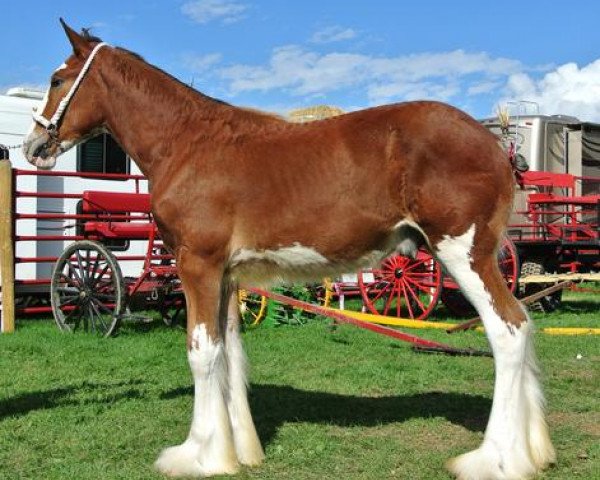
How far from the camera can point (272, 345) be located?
828 cm

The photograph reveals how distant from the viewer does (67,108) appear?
4.63 meters

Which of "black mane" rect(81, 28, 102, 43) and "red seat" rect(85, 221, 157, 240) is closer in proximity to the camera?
"black mane" rect(81, 28, 102, 43)

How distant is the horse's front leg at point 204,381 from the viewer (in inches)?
164

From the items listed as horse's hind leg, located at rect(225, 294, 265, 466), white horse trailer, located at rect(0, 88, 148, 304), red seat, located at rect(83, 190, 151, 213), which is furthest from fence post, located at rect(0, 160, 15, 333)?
horse's hind leg, located at rect(225, 294, 265, 466)

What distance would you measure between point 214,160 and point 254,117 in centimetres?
45

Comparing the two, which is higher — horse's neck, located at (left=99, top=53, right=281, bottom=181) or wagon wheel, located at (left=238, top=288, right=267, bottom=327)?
horse's neck, located at (left=99, top=53, right=281, bottom=181)

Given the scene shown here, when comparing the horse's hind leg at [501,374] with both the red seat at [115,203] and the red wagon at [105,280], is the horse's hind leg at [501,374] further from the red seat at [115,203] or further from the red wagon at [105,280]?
the red seat at [115,203]

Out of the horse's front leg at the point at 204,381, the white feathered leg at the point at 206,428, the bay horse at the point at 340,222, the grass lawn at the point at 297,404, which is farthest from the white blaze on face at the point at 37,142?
the grass lawn at the point at 297,404

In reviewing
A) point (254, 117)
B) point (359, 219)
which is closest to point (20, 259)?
point (254, 117)

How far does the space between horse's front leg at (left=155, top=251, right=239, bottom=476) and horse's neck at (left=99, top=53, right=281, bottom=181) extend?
0.70 meters

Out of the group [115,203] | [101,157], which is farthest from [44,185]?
[115,203]

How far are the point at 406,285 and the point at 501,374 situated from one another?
7.04 meters

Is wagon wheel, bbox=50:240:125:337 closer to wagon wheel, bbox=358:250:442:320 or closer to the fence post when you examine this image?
the fence post

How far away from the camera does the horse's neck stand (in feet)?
14.8
